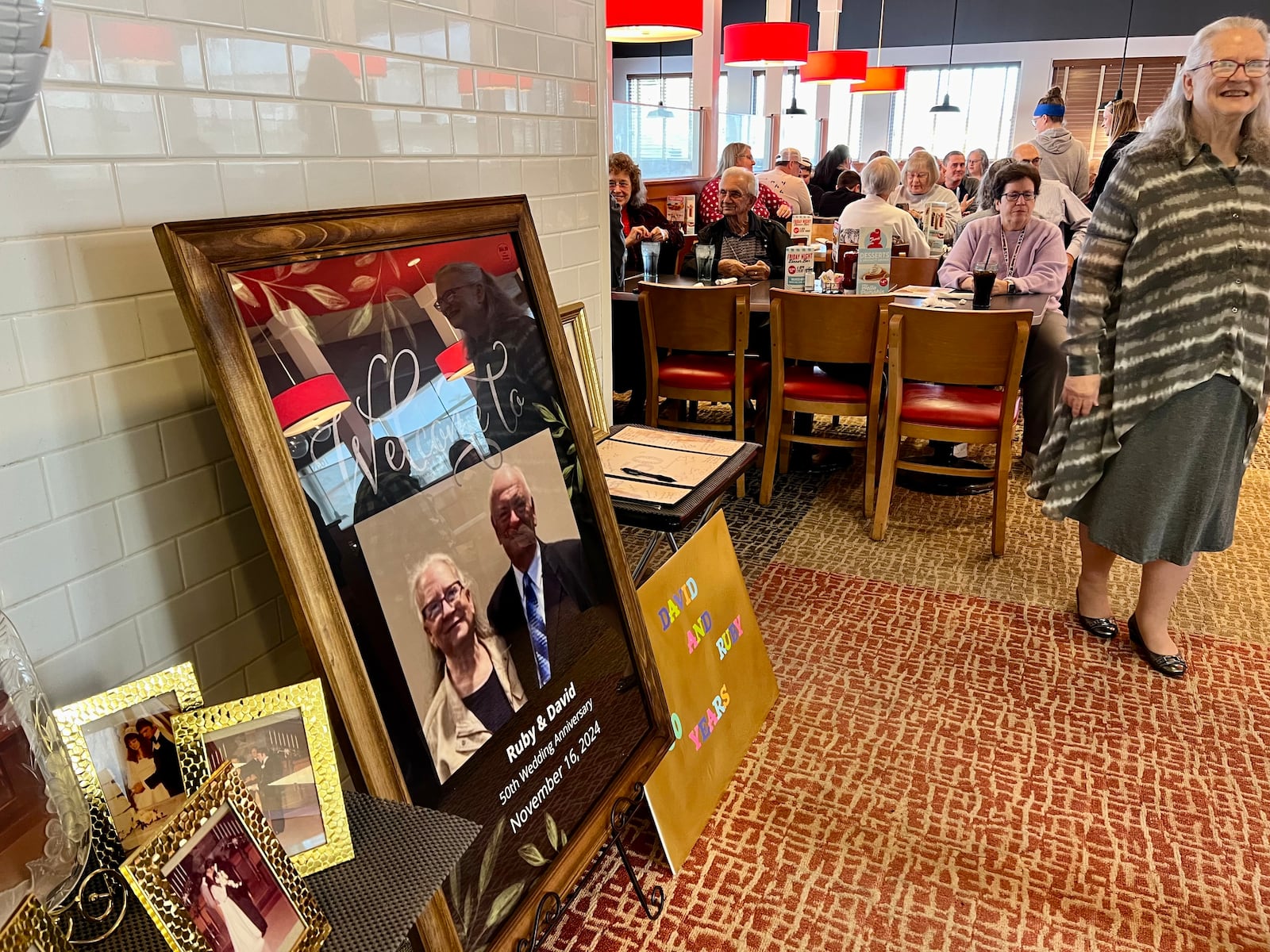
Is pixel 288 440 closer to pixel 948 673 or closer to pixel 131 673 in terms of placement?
pixel 131 673

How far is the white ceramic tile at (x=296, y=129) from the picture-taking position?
57.5 inches

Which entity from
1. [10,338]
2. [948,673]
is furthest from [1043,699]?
[10,338]

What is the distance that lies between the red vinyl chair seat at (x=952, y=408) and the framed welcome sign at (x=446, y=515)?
2.12 metres

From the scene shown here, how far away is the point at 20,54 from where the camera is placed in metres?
0.64

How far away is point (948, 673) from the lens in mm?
2711

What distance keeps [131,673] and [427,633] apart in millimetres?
499

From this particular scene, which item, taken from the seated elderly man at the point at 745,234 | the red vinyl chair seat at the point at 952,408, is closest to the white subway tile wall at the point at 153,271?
the red vinyl chair seat at the point at 952,408

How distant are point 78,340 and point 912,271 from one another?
4104mm

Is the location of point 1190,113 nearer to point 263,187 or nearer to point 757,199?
point 263,187

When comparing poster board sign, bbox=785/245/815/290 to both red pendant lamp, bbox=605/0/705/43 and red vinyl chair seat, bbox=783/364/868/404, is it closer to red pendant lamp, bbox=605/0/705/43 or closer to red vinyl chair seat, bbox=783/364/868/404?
red vinyl chair seat, bbox=783/364/868/404

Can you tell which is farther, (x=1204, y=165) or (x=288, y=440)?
(x=1204, y=165)

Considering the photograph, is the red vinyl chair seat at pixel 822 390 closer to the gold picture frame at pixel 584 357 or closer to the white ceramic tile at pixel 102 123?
the gold picture frame at pixel 584 357

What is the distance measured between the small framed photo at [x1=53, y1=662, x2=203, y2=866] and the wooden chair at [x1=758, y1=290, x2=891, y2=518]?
291 cm

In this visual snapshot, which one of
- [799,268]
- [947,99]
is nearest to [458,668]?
→ [799,268]
